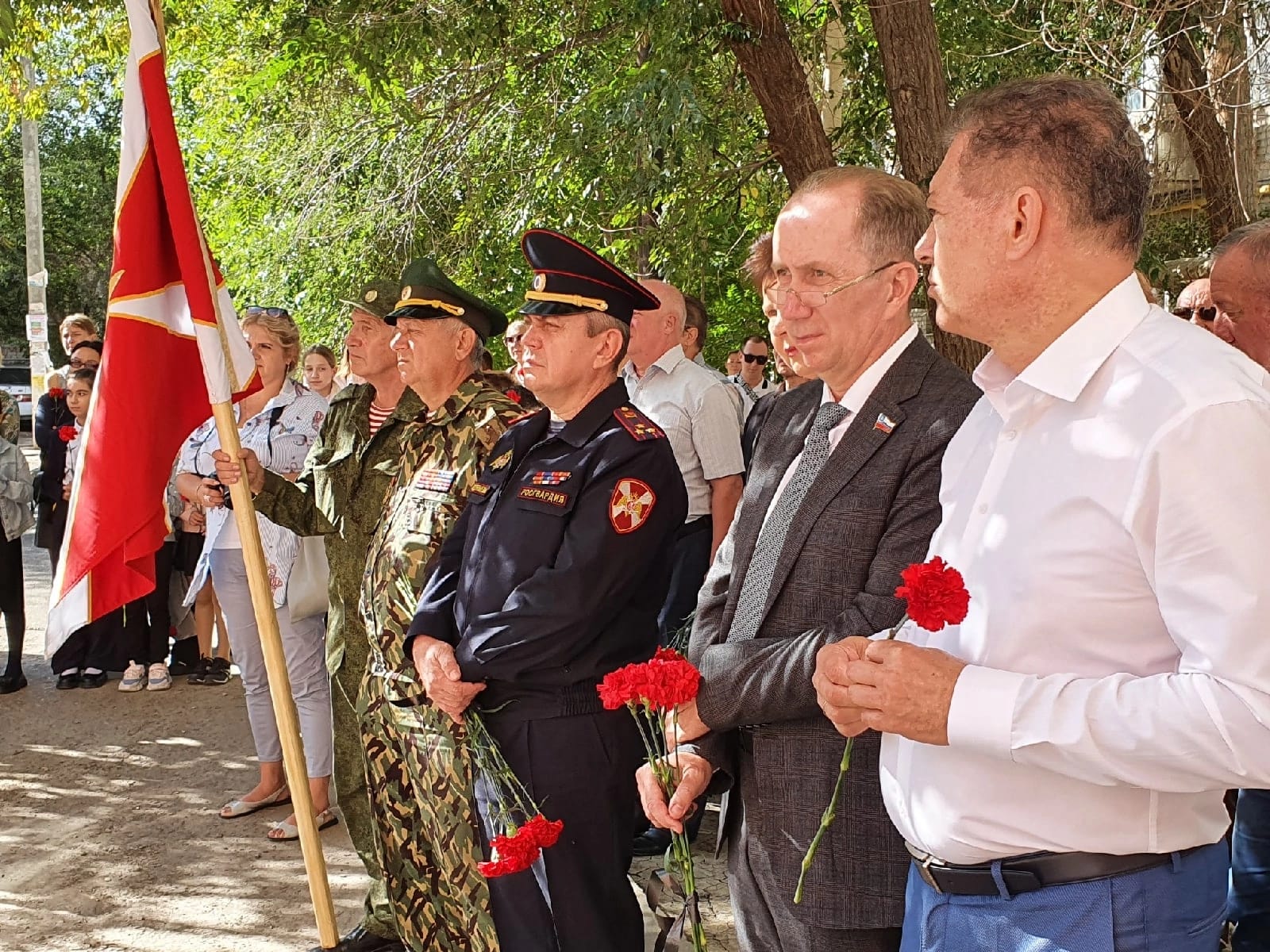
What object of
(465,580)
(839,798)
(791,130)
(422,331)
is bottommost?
(839,798)

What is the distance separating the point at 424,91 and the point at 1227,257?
797 cm

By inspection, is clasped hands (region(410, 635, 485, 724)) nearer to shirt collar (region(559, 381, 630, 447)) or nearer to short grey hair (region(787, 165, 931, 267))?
shirt collar (region(559, 381, 630, 447))

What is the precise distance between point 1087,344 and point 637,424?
1.69m

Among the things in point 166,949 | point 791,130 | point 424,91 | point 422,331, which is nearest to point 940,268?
point 422,331

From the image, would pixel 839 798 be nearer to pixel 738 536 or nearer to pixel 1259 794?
pixel 738 536

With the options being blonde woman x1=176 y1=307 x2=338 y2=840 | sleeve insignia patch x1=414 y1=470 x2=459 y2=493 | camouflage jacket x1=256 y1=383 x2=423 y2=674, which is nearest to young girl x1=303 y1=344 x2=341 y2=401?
blonde woman x1=176 y1=307 x2=338 y2=840

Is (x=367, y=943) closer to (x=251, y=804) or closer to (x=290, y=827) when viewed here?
(x=290, y=827)

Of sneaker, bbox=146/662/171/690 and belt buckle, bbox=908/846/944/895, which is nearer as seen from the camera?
belt buckle, bbox=908/846/944/895

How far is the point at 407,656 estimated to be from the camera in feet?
11.9

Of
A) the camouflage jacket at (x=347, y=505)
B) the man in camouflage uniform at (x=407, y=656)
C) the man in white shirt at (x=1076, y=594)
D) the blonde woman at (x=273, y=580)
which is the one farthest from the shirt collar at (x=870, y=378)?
the blonde woman at (x=273, y=580)

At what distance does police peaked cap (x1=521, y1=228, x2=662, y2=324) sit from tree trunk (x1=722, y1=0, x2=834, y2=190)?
12.4 ft

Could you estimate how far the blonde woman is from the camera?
550 centimetres

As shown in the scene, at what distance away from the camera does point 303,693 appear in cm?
546

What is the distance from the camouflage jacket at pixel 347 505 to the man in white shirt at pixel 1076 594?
2843mm
